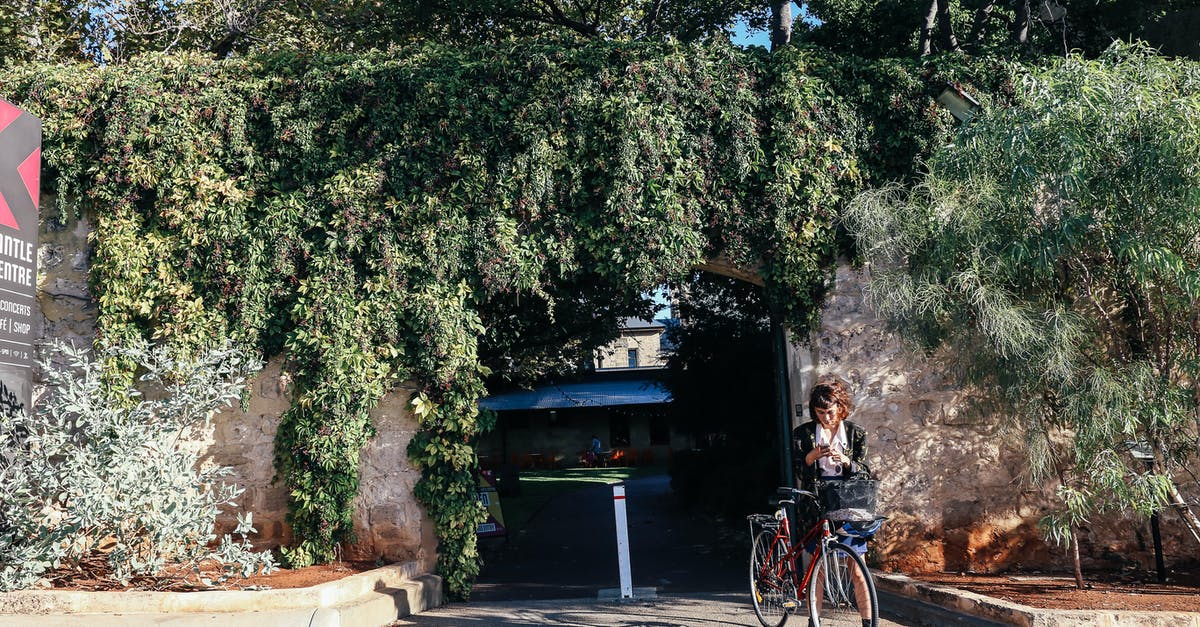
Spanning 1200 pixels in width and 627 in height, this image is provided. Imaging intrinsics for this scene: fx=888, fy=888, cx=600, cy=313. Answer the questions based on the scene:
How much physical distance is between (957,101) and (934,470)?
11.4 ft

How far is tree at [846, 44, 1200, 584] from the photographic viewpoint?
18.9ft

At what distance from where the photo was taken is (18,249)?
6508 millimetres

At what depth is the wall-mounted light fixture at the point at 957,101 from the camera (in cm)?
831

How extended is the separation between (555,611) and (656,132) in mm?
4318

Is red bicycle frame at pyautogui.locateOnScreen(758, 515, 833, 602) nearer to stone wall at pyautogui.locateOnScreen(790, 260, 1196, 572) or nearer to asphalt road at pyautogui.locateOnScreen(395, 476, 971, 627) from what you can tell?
asphalt road at pyautogui.locateOnScreen(395, 476, 971, 627)

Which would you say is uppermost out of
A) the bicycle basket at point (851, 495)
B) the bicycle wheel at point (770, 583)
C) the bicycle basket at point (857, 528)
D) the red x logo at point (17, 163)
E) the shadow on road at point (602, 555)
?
the red x logo at point (17, 163)

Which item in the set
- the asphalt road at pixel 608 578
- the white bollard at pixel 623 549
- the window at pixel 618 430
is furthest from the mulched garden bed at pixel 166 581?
the window at pixel 618 430

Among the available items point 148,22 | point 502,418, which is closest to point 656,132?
point 148,22

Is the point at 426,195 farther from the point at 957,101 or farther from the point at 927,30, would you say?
the point at 927,30

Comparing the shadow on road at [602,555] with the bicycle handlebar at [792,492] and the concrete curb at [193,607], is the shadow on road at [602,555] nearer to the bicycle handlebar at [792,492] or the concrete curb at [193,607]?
the concrete curb at [193,607]

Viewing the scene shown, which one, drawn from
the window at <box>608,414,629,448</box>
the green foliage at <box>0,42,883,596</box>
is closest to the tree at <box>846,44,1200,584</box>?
the green foliage at <box>0,42,883,596</box>

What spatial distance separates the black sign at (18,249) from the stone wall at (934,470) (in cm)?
635

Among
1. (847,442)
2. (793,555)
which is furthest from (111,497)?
(847,442)

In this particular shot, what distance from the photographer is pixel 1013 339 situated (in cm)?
599
